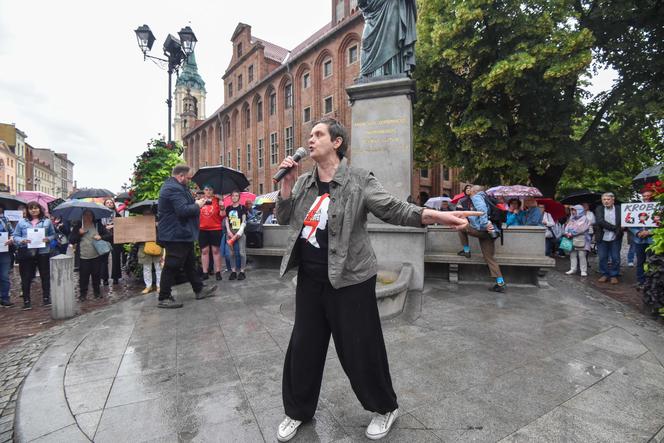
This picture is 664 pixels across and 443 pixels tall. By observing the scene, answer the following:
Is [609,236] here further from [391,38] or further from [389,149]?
[391,38]

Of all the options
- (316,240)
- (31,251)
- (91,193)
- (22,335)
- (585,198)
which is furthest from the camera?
(585,198)

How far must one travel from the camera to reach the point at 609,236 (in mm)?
7805

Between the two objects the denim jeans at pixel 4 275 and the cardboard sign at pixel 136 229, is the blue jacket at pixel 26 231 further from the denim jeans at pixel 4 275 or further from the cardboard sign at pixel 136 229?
the cardboard sign at pixel 136 229

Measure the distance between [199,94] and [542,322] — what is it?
9137 centimetres

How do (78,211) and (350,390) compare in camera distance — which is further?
(78,211)

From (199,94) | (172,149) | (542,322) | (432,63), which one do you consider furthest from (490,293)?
(199,94)

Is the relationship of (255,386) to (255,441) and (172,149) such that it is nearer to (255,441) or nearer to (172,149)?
(255,441)

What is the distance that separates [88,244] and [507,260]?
27.0 feet

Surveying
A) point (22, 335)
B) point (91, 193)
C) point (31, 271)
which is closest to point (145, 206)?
point (31, 271)

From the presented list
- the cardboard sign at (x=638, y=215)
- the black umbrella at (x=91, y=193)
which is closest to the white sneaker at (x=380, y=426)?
the cardboard sign at (x=638, y=215)

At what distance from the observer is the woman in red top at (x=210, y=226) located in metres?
7.05

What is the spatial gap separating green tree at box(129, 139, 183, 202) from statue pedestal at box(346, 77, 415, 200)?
4.43m

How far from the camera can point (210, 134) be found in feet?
177

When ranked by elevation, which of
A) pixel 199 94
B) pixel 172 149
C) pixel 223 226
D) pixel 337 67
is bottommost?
pixel 223 226
